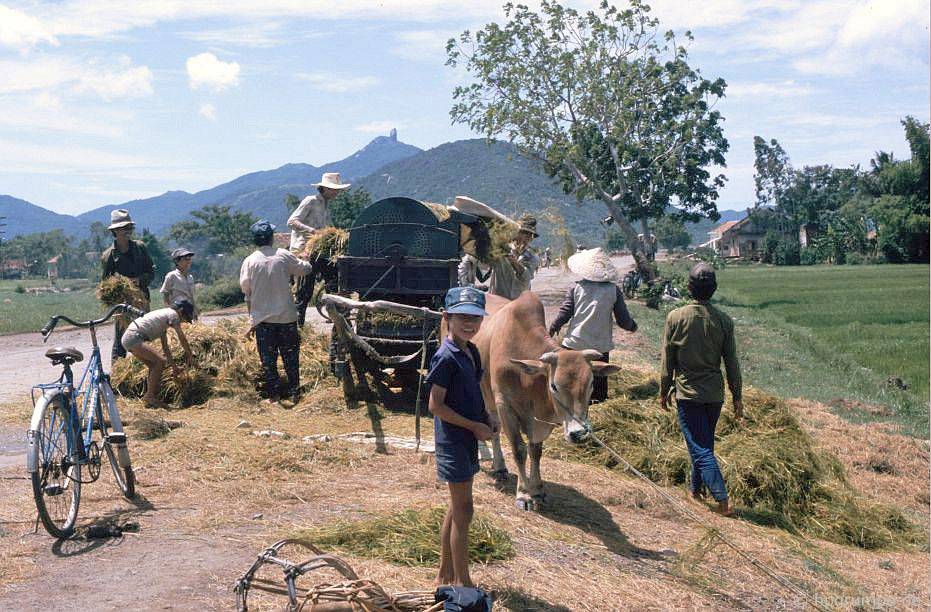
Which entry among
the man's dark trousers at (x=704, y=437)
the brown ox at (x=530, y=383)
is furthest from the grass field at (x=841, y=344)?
the brown ox at (x=530, y=383)

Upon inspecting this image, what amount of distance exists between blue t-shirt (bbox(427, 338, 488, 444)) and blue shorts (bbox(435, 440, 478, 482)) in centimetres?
4

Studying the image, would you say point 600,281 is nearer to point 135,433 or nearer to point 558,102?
point 135,433

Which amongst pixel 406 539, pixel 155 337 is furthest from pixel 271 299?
pixel 406 539

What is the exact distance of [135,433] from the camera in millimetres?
9289

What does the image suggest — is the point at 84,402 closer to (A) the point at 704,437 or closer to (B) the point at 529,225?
(A) the point at 704,437

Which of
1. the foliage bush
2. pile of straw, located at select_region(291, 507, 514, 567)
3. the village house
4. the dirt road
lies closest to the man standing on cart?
the dirt road

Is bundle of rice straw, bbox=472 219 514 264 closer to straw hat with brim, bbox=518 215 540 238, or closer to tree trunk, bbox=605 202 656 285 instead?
straw hat with brim, bbox=518 215 540 238

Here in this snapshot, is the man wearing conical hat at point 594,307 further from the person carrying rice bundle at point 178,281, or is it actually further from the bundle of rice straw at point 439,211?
the person carrying rice bundle at point 178,281

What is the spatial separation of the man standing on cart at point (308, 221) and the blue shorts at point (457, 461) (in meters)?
7.14

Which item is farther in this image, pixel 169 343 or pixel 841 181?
pixel 841 181

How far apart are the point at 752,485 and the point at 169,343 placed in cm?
761

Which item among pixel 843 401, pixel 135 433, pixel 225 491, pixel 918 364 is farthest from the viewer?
pixel 918 364

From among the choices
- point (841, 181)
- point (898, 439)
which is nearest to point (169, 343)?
point (898, 439)

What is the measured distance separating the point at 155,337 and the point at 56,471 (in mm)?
4303
